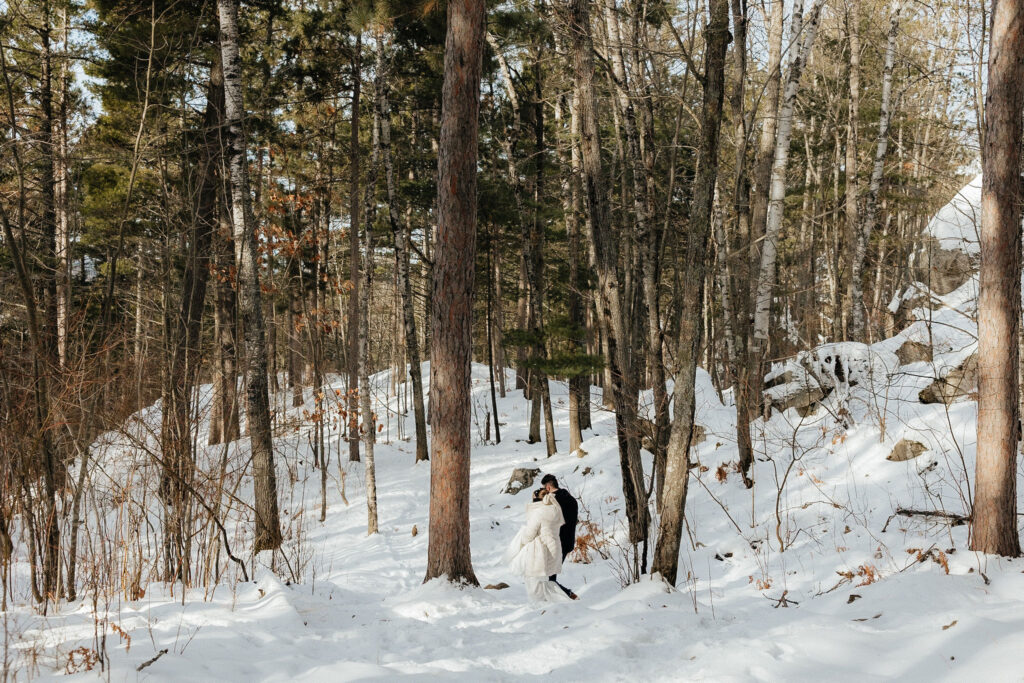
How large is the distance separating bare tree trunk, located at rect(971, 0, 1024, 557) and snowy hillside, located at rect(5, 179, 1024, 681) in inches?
10.8

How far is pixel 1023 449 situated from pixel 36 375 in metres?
11.1

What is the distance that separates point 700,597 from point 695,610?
150 cm

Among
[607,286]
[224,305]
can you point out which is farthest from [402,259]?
[607,286]

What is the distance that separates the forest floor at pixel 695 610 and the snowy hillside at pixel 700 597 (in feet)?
0.08

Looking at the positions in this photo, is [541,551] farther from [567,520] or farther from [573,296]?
[573,296]

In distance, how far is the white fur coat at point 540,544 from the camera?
→ 23.7 ft

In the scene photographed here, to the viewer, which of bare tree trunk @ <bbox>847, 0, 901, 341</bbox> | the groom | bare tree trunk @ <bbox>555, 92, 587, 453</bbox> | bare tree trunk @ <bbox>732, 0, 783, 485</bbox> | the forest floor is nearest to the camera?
the forest floor

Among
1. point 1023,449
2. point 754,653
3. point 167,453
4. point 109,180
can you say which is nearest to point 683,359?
point 754,653

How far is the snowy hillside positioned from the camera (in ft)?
13.5

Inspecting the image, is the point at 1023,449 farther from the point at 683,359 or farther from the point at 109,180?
the point at 109,180

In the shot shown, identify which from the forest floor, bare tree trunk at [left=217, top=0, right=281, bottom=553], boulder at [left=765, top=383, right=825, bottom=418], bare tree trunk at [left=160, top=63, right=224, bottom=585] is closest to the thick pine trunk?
the forest floor

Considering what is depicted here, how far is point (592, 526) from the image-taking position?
962cm

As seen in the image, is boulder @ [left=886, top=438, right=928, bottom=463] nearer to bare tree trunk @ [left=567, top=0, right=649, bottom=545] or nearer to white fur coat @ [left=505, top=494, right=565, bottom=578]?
bare tree trunk @ [left=567, top=0, right=649, bottom=545]

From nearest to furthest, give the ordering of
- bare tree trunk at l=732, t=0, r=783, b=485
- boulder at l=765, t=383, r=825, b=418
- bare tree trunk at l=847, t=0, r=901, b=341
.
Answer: bare tree trunk at l=732, t=0, r=783, b=485, boulder at l=765, t=383, r=825, b=418, bare tree trunk at l=847, t=0, r=901, b=341
